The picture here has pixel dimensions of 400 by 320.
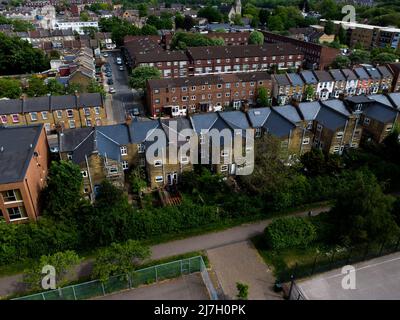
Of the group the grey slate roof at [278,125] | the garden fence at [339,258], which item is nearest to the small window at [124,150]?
the grey slate roof at [278,125]

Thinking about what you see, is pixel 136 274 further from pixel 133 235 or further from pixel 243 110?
pixel 243 110

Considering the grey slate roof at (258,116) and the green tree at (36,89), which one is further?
the green tree at (36,89)

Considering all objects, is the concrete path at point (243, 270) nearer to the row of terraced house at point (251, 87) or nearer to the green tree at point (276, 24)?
the row of terraced house at point (251, 87)

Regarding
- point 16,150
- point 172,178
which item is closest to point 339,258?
point 172,178

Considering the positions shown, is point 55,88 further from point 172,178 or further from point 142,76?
point 172,178

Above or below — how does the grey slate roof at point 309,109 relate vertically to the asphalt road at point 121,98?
above

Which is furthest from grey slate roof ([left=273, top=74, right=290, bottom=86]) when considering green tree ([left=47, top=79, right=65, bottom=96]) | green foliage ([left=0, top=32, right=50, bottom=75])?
green foliage ([left=0, top=32, right=50, bottom=75])

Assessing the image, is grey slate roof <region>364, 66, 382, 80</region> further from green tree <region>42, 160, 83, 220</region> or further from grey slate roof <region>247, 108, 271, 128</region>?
green tree <region>42, 160, 83, 220</region>
